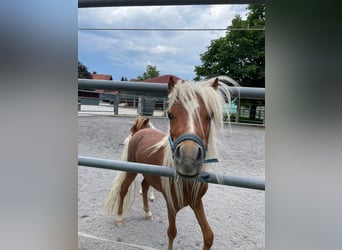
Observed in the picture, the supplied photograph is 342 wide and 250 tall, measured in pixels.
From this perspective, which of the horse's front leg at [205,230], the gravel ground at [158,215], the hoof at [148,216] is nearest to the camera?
the horse's front leg at [205,230]

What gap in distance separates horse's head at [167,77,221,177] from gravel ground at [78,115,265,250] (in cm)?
27

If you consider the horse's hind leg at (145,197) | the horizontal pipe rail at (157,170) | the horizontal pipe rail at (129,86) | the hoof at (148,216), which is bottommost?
the hoof at (148,216)

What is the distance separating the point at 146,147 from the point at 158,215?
59cm

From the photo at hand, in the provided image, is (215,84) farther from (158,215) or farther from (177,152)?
(158,215)

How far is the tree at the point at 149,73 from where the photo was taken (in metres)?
0.78

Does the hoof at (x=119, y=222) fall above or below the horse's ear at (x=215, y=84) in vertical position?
below

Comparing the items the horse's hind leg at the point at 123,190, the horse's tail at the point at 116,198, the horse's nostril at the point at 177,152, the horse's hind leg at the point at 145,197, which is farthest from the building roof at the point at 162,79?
the horse's hind leg at the point at 145,197

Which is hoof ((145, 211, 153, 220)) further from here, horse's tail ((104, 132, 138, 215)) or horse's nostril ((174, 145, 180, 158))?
horse's nostril ((174, 145, 180, 158))

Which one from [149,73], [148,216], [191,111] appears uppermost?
[149,73]

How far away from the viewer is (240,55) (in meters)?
0.52

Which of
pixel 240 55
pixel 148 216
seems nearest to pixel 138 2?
pixel 240 55

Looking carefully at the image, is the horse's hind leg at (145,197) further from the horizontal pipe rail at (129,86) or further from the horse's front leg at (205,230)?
the horizontal pipe rail at (129,86)

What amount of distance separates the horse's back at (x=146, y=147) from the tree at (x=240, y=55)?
0.38 metres
